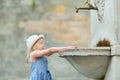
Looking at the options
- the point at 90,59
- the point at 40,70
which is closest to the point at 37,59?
the point at 40,70

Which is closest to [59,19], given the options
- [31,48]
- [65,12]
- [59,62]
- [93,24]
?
[65,12]

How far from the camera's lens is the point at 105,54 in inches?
175

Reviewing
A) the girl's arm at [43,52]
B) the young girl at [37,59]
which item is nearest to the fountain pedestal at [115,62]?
the girl's arm at [43,52]

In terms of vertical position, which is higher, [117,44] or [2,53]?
[117,44]

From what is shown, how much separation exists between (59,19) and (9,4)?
1.05m

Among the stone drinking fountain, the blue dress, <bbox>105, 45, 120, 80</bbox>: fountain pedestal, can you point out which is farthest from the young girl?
<bbox>105, 45, 120, 80</bbox>: fountain pedestal

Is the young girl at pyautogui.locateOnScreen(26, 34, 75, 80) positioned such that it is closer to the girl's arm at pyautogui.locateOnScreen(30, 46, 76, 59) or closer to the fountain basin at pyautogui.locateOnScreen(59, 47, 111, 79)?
the girl's arm at pyautogui.locateOnScreen(30, 46, 76, 59)

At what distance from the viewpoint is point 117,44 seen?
4.46 m

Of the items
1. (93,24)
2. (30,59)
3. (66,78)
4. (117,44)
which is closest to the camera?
(117,44)

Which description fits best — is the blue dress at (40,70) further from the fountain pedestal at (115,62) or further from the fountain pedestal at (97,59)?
the fountain pedestal at (115,62)

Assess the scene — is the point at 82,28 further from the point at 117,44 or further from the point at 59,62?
the point at 117,44

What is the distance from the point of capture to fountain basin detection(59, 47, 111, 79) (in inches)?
173

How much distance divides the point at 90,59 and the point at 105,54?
0.15 meters

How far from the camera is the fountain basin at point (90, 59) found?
438 centimetres
